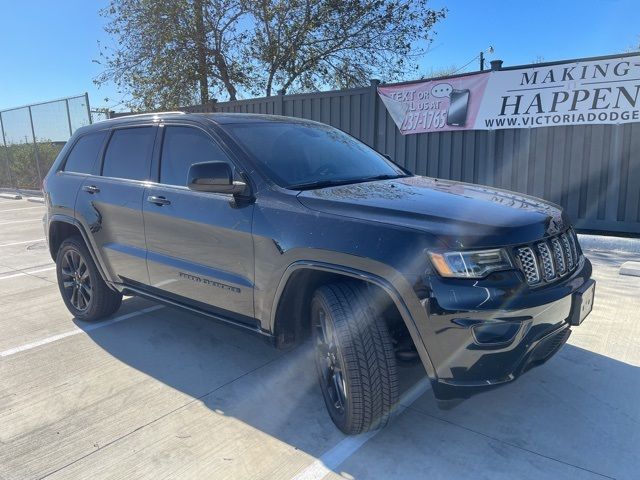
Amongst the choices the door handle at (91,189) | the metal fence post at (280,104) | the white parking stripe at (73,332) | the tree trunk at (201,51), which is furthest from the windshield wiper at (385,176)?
the tree trunk at (201,51)

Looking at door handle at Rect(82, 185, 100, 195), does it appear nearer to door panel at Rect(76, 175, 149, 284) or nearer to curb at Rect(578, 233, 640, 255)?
door panel at Rect(76, 175, 149, 284)

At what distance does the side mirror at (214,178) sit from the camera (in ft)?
9.93

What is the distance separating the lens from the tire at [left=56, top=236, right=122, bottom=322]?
4.54 meters

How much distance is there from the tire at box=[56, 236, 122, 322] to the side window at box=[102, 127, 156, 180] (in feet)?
2.66

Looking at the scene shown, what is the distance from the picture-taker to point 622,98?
6.86 metres

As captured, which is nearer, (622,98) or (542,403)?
(542,403)

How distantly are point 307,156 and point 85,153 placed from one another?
2.33 metres

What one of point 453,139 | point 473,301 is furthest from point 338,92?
point 473,301

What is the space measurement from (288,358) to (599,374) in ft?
7.15

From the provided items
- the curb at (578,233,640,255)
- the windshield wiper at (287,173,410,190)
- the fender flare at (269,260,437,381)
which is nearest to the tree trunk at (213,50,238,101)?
the curb at (578,233,640,255)

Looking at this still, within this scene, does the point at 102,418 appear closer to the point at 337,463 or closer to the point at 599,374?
the point at 337,463

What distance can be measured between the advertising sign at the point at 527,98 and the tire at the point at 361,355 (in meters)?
5.98

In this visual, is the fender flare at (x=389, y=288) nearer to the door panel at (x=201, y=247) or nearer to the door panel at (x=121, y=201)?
the door panel at (x=201, y=247)

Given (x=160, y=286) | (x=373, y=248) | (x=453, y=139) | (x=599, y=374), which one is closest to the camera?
(x=373, y=248)
